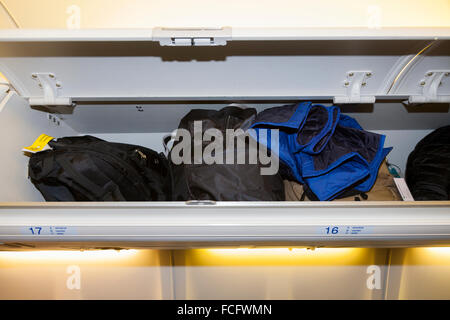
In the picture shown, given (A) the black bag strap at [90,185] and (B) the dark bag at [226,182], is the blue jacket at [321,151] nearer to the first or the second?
(B) the dark bag at [226,182]

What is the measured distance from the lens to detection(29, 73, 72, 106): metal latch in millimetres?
755

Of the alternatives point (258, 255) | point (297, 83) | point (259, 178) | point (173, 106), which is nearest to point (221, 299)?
point (258, 255)

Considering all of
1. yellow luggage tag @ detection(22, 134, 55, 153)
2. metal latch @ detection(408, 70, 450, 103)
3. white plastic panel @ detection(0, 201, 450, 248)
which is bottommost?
white plastic panel @ detection(0, 201, 450, 248)

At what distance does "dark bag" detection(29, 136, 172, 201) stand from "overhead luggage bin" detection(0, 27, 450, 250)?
0.41 ft

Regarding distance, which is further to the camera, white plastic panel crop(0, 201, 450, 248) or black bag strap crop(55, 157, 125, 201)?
black bag strap crop(55, 157, 125, 201)

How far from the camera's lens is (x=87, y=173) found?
71 centimetres

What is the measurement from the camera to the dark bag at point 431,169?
774 mm

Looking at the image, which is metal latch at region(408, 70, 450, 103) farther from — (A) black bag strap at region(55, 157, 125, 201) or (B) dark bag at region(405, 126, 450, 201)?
(A) black bag strap at region(55, 157, 125, 201)

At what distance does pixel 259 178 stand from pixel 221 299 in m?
0.85

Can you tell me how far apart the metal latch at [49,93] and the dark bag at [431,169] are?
1.41m

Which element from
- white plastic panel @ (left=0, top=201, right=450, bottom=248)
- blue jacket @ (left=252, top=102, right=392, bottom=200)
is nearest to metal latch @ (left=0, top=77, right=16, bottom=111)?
white plastic panel @ (left=0, top=201, right=450, bottom=248)

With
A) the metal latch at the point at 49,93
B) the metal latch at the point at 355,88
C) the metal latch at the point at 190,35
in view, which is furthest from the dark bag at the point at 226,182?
the metal latch at the point at 49,93

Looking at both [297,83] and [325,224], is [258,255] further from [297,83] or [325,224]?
[297,83]

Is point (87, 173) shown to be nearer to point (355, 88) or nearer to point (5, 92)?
point (5, 92)
